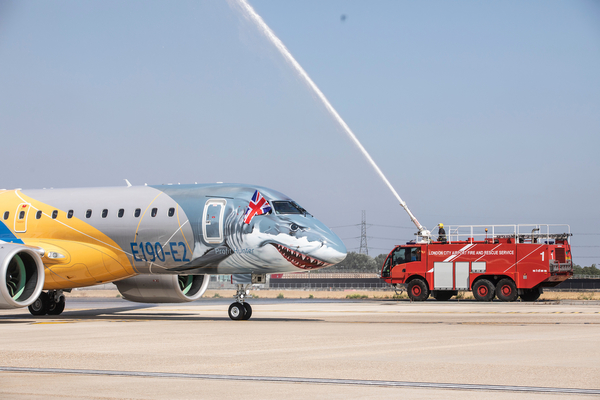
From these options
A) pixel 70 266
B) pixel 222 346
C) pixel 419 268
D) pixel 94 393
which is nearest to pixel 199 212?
pixel 70 266

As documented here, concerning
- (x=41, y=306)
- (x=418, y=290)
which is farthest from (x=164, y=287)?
(x=418, y=290)

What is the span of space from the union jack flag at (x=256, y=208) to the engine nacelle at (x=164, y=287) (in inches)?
182

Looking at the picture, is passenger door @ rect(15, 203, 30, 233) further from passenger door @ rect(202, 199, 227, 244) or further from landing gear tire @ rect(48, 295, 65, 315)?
passenger door @ rect(202, 199, 227, 244)

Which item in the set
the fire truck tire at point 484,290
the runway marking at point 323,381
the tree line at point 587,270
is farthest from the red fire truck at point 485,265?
the tree line at point 587,270

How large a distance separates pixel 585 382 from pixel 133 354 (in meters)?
7.64

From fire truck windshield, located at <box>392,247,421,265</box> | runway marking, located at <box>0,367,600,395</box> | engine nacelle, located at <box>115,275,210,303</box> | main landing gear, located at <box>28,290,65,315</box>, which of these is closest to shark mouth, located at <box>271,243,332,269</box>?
engine nacelle, located at <box>115,275,210,303</box>

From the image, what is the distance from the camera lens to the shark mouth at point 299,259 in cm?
2183

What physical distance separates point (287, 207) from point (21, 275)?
8.77 metres

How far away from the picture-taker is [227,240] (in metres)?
22.9

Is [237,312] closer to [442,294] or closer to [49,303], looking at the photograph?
[49,303]

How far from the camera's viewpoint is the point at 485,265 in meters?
40.1

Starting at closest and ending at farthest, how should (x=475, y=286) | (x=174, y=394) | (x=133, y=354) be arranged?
(x=174, y=394), (x=133, y=354), (x=475, y=286)

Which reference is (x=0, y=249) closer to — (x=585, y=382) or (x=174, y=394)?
(x=174, y=394)

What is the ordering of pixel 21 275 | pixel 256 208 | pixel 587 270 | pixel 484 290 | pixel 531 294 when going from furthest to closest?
pixel 587 270, pixel 531 294, pixel 484 290, pixel 21 275, pixel 256 208
